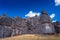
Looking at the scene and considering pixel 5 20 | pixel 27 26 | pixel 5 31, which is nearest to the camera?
pixel 5 31

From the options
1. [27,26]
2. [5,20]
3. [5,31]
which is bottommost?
[5,31]

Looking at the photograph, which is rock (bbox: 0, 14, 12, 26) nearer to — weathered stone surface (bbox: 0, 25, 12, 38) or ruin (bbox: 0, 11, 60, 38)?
ruin (bbox: 0, 11, 60, 38)

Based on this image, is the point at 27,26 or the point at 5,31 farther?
the point at 27,26

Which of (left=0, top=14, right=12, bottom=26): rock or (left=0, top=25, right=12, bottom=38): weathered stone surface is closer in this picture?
(left=0, top=25, right=12, bottom=38): weathered stone surface

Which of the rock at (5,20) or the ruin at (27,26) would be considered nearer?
the ruin at (27,26)

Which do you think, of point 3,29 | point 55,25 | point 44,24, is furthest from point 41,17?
point 3,29

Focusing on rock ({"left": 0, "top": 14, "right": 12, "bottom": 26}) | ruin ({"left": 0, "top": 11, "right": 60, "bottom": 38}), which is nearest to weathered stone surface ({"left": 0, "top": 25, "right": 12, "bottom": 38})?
ruin ({"left": 0, "top": 11, "right": 60, "bottom": 38})

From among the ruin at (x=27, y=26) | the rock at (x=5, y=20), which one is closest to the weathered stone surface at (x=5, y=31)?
the ruin at (x=27, y=26)

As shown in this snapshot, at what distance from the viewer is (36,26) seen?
33.4 meters

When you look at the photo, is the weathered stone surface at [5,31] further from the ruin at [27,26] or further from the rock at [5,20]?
the rock at [5,20]

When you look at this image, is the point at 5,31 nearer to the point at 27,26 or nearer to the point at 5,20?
the point at 5,20

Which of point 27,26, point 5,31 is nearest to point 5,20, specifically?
point 5,31

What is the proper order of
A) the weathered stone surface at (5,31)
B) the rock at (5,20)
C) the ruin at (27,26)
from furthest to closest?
the rock at (5,20), the ruin at (27,26), the weathered stone surface at (5,31)

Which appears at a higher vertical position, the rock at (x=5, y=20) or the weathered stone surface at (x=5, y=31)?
the rock at (x=5, y=20)
